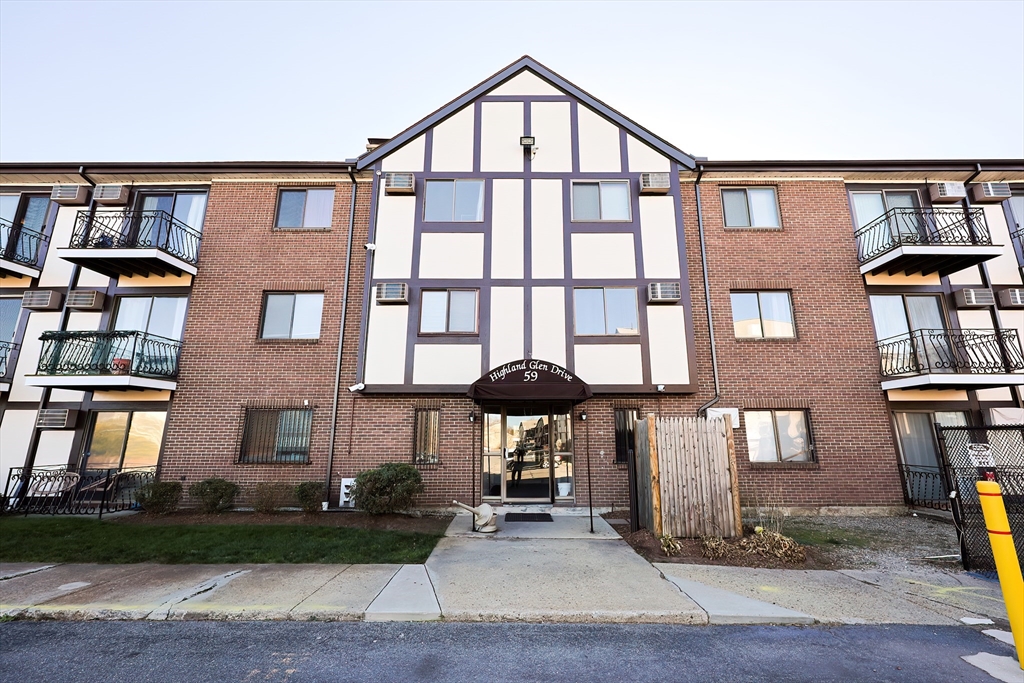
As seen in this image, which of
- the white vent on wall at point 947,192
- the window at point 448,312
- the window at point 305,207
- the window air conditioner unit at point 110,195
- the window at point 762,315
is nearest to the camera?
the window at point 448,312

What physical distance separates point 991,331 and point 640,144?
10.3 m

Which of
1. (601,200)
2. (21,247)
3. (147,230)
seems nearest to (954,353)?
(601,200)

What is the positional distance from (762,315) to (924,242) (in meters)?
4.28

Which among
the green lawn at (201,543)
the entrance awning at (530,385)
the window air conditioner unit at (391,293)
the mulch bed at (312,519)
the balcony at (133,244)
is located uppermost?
the balcony at (133,244)

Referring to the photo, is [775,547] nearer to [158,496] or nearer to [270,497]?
[270,497]

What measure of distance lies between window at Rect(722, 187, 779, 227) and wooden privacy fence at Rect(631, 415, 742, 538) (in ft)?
23.6

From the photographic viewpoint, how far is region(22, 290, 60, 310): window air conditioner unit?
39.1 ft

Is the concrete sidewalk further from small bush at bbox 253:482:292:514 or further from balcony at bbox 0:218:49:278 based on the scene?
balcony at bbox 0:218:49:278

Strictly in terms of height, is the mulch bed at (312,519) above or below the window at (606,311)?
below

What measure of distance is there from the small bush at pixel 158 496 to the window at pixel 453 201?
897cm

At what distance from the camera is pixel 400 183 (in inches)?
481

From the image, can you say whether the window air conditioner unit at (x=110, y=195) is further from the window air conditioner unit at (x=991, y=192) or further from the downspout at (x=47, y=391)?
the window air conditioner unit at (x=991, y=192)

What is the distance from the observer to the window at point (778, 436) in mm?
11086

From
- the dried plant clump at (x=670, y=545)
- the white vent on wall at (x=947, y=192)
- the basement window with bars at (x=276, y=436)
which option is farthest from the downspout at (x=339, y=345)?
the white vent on wall at (x=947, y=192)
